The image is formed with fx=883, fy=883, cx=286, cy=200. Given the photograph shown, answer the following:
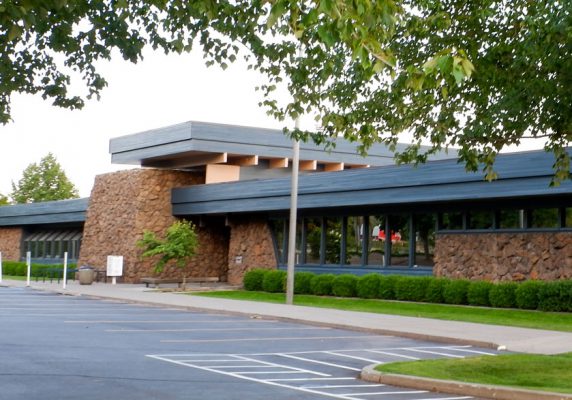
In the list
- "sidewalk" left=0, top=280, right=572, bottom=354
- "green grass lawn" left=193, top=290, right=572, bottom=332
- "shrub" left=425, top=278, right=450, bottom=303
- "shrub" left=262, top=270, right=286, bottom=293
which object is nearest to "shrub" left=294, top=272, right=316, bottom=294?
"shrub" left=262, top=270, right=286, bottom=293

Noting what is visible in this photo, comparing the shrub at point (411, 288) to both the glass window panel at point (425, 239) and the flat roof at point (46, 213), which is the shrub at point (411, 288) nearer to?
the glass window panel at point (425, 239)

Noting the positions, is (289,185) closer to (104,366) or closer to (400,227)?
(400,227)

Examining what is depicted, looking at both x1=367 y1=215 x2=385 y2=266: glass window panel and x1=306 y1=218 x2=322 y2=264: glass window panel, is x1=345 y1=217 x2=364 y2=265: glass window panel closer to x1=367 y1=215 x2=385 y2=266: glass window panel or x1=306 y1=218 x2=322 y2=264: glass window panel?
x1=367 y1=215 x2=385 y2=266: glass window panel

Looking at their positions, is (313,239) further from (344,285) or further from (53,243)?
(53,243)

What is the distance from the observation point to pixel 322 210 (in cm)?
3391

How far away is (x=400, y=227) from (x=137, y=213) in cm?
1397

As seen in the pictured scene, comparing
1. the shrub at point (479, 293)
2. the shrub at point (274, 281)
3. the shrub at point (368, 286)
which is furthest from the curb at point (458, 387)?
the shrub at point (274, 281)

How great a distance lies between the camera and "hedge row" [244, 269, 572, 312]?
2392cm

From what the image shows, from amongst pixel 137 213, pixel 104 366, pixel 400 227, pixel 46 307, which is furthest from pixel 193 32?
pixel 137 213

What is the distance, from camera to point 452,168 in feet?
88.5

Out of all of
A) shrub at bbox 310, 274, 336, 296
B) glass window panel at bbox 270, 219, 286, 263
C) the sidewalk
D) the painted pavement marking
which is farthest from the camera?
glass window panel at bbox 270, 219, 286, 263

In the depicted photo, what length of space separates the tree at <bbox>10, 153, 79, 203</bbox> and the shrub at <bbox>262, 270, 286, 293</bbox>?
66.2m

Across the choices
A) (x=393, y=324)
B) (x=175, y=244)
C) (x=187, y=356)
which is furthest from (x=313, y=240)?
(x=187, y=356)

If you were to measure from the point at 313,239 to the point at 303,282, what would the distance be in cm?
293
